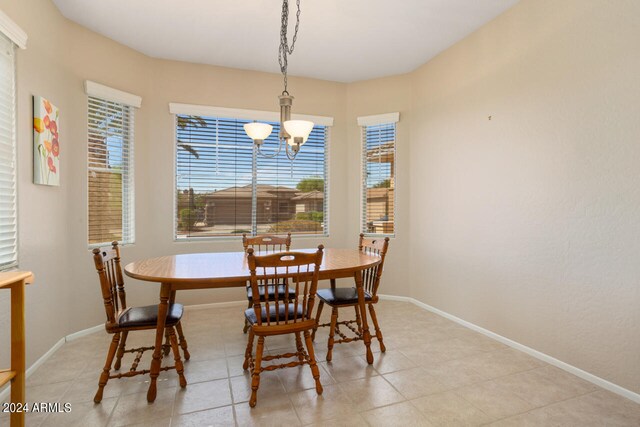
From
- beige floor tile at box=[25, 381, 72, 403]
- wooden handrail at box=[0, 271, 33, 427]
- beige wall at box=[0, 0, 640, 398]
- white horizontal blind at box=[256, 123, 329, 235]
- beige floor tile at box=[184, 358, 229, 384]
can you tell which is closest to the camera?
wooden handrail at box=[0, 271, 33, 427]

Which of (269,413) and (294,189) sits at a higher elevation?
(294,189)

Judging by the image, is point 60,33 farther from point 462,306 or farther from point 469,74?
point 462,306

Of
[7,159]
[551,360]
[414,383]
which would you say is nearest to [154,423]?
[414,383]

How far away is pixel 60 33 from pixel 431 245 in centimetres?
408

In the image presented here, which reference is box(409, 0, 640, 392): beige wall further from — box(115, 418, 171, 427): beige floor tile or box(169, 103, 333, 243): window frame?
box(115, 418, 171, 427): beige floor tile

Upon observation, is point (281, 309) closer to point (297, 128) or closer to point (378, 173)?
point (297, 128)

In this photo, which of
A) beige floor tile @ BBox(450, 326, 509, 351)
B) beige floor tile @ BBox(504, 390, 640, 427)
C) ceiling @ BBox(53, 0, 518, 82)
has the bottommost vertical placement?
beige floor tile @ BBox(504, 390, 640, 427)

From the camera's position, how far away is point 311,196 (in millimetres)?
4441

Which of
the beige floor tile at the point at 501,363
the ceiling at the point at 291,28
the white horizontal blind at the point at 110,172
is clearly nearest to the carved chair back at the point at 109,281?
the white horizontal blind at the point at 110,172

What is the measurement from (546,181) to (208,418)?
2.82 metres

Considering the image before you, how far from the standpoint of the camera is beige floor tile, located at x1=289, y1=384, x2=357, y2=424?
1912 mm

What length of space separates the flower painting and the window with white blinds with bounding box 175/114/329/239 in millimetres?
1245

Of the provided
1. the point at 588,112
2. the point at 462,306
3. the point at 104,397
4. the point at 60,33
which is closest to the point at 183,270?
the point at 104,397

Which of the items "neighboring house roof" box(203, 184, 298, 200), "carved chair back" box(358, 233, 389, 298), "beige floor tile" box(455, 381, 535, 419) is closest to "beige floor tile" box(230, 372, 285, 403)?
"carved chair back" box(358, 233, 389, 298)
